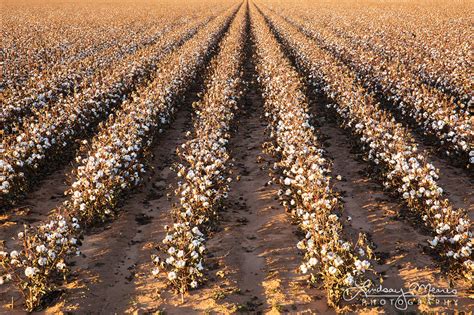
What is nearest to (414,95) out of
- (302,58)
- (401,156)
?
(401,156)

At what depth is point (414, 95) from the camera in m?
16.2

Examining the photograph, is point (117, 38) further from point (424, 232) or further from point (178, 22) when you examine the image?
point (424, 232)

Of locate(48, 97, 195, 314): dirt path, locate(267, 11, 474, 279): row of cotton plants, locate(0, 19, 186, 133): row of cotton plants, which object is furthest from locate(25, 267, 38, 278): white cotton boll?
locate(267, 11, 474, 279): row of cotton plants

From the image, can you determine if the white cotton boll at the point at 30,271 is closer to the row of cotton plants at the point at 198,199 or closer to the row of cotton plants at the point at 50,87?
the row of cotton plants at the point at 198,199

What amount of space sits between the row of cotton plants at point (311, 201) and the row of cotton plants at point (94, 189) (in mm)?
4148

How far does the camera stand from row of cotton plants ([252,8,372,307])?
7.18 metres

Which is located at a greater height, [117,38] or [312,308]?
[117,38]

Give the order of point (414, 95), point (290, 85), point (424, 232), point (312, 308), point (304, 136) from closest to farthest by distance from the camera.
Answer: point (312, 308) → point (424, 232) → point (304, 136) → point (414, 95) → point (290, 85)

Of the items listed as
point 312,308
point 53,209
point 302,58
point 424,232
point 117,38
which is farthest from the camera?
point 117,38

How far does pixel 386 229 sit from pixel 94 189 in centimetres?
706

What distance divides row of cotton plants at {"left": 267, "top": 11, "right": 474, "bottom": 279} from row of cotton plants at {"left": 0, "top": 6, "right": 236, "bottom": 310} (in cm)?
680

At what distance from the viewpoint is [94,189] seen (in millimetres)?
9664

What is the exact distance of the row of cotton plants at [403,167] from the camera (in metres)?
7.80

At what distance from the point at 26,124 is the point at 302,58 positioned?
16544 mm
